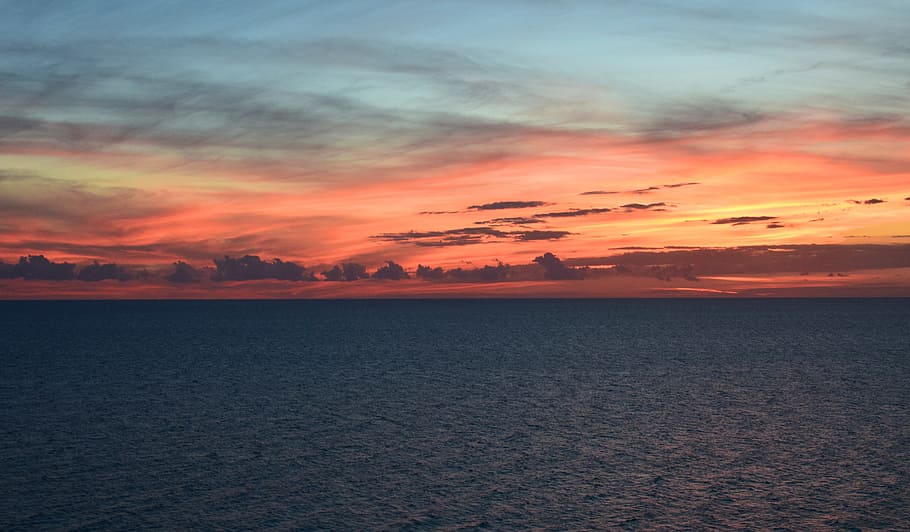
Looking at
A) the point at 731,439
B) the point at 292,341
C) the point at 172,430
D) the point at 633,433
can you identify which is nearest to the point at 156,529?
the point at 172,430

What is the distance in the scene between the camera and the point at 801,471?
54.9 m

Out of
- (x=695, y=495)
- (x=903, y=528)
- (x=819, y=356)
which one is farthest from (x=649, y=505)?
(x=819, y=356)

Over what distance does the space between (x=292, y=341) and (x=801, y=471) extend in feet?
512

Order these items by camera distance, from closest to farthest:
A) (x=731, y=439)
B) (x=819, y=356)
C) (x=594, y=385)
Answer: (x=731, y=439), (x=594, y=385), (x=819, y=356)

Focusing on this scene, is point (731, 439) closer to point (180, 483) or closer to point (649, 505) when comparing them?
point (649, 505)

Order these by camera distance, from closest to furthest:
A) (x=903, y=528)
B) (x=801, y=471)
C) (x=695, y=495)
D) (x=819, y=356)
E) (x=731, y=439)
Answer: (x=903, y=528) < (x=695, y=495) < (x=801, y=471) < (x=731, y=439) < (x=819, y=356)

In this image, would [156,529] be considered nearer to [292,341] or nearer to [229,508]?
[229,508]

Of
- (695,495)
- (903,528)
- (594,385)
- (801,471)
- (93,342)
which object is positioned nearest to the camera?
(903,528)

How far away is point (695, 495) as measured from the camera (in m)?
49.8

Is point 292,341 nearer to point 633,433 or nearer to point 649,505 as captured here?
point 633,433

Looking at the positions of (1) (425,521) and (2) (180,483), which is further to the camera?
(2) (180,483)

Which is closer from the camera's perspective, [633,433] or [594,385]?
[633,433]

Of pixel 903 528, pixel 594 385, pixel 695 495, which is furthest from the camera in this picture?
pixel 594 385

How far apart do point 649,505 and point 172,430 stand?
4320 cm
